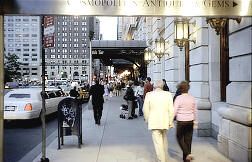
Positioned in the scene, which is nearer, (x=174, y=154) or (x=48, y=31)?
(x=48, y=31)

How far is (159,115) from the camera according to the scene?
25.9 feet

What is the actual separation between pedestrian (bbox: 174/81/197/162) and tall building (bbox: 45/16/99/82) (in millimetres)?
153279

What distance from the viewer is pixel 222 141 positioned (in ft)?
29.9

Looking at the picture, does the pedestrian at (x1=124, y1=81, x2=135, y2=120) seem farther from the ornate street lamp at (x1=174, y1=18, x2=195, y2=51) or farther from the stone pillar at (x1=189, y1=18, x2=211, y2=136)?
the ornate street lamp at (x1=174, y1=18, x2=195, y2=51)

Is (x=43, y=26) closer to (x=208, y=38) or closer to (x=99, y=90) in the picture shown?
(x=208, y=38)

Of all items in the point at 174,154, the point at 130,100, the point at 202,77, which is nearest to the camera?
the point at 174,154

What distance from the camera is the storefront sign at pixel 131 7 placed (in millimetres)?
7324

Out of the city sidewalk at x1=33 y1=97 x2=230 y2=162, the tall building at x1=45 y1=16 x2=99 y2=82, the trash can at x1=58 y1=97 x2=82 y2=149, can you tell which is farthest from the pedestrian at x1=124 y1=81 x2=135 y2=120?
the tall building at x1=45 y1=16 x2=99 y2=82

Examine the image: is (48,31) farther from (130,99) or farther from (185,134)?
(130,99)

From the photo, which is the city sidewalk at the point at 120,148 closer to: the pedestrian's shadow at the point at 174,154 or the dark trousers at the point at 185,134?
the pedestrian's shadow at the point at 174,154

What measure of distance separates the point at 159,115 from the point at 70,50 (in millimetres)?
166241

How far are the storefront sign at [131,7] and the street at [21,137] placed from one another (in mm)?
3857

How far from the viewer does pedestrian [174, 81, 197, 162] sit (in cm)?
820

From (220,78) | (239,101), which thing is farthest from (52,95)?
(239,101)
